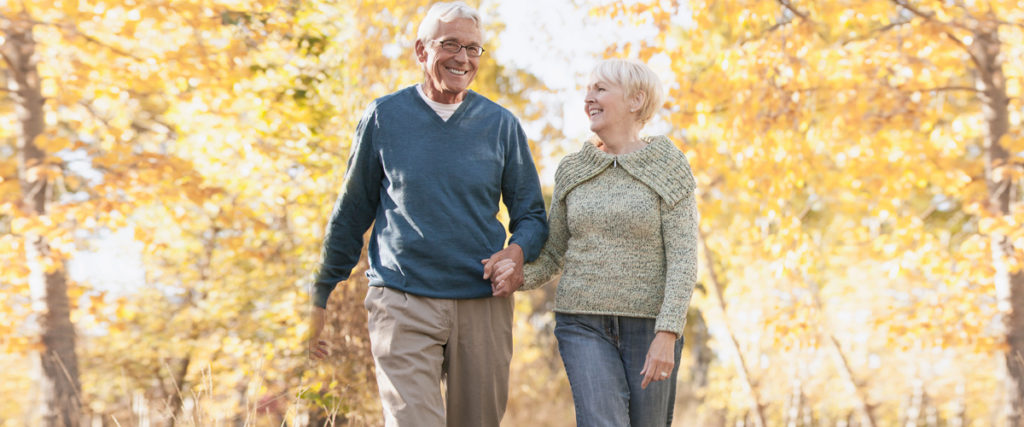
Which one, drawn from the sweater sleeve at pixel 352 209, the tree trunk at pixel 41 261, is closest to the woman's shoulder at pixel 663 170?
the sweater sleeve at pixel 352 209

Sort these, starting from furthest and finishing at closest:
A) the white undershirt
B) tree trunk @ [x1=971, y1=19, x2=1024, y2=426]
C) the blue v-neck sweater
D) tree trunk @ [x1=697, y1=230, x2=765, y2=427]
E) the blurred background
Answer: tree trunk @ [x1=697, y1=230, x2=765, y2=427]
tree trunk @ [x1=971, y1=19, x2=1024, y2=426]
the blurred background
the white undershirt
the blue v-neck sweater

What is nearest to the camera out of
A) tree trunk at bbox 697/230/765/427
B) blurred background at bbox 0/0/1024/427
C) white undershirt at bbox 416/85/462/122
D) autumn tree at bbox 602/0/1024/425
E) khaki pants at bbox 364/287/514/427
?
khaki pants at bbox 364/287/514/427

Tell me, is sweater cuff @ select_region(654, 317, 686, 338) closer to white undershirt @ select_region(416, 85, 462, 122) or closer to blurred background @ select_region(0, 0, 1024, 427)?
white undershirt @ select_region(416, 85, 462, 122)

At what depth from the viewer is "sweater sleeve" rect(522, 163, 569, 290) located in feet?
8.63

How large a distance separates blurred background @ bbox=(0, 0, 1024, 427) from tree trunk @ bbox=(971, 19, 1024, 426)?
0.02 metres

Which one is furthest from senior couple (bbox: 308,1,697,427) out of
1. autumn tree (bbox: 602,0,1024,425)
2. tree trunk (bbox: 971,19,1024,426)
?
tree trunk (bbox: 971,19,1024,426)

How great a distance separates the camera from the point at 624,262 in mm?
2422

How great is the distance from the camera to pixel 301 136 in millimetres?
5660

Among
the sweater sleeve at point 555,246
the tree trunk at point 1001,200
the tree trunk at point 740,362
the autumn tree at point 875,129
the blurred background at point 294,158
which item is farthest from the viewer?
the tree trunk at point 740,362

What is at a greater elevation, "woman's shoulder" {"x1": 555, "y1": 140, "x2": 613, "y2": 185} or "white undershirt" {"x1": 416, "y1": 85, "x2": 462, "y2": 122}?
"white undershirt" {"x1": 416, "y1": 85, "x2": 462, "y2": 122}

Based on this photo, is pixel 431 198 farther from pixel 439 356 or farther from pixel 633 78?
pixel 633 78

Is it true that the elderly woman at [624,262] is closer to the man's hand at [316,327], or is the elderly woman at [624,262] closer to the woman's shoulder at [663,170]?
the woman's shoulder at [663,170]

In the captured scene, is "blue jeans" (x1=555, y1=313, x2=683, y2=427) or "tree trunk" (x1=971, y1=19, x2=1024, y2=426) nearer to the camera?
"blue jeans" (x1=555, y1=313, x2=683, y2=427)

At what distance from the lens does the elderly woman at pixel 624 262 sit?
2307 millimetres
